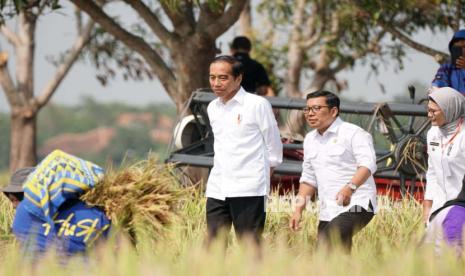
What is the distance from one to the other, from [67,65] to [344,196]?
17171 millimetres

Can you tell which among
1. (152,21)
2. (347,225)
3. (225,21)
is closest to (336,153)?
(347,225)

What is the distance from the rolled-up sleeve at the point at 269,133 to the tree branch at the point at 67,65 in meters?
16.4

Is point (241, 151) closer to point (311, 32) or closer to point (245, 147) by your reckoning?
Answer: point (245, 147)

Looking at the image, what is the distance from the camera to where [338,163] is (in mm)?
8109

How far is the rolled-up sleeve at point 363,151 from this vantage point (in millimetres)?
7926

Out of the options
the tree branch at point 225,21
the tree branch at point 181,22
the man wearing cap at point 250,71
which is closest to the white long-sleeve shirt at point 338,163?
the man wearing cap at point 250,71

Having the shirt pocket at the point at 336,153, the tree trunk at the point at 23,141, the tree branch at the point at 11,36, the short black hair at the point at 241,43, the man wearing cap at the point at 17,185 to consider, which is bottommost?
the tree trunk at the point at 23,141

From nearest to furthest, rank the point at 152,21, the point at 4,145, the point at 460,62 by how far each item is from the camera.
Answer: the point at 460,62 → the point at 152,21 → the point at 4,145

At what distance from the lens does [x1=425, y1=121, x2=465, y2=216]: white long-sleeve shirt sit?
25.1ft

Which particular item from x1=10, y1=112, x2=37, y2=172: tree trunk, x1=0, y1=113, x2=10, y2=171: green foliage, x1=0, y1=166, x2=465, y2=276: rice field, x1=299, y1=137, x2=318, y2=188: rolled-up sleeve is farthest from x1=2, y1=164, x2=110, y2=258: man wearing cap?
x1=0, y1=113, x2=10, y2=171: green foliage

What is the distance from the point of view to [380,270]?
6.18 m

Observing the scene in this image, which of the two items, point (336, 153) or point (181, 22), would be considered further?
point (181, 22)

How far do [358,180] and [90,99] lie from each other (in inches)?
3885

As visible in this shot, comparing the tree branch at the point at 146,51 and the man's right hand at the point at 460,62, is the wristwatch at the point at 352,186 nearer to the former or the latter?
the man's right hand at the point at 460,62
